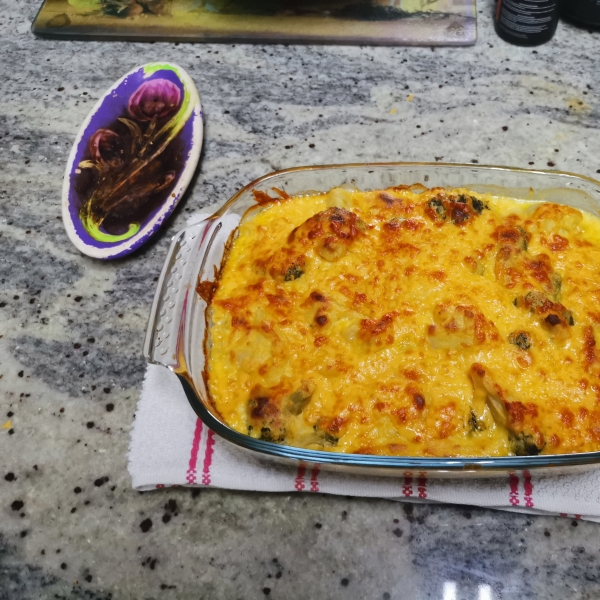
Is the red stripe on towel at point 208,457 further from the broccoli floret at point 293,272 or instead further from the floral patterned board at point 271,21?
the floral patterned board at point 271,21

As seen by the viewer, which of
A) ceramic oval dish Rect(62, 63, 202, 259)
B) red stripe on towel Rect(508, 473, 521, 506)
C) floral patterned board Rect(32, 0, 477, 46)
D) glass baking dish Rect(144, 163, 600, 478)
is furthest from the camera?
floral patterned board Rect(32, 0, 477, 46)

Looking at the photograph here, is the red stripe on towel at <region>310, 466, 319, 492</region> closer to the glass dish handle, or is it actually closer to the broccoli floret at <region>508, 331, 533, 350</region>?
the glass dish handle

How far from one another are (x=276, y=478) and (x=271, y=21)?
168cm

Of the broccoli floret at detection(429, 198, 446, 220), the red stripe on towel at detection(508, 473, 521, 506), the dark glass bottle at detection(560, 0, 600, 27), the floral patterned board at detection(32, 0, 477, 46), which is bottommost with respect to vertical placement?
the red stripe on towel at detection(508, 473, 521, 506)

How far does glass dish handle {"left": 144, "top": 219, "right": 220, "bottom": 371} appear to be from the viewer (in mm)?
1111

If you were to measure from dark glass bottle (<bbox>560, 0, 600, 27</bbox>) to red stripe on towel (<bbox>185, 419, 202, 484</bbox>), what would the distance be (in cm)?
182

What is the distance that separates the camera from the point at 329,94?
6.11 ft

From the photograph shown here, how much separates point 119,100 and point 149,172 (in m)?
0.37

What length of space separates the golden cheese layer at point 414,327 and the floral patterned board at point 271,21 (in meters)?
0.91

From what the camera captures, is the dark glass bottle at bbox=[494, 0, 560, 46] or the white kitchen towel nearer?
the white kitchen towel

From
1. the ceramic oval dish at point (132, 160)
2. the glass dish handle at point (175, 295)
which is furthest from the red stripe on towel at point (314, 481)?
the ceramic oval dish at point (132, 160)

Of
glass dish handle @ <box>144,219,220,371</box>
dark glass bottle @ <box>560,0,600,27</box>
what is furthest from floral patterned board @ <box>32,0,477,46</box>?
glass dish handle @ <box>144,219,220,371</box>

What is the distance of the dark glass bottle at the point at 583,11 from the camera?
1.83 m

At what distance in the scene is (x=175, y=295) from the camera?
120 centimetres
